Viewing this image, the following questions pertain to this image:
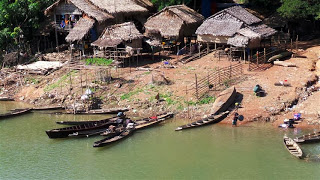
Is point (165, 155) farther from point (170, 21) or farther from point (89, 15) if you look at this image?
point (89, 15)

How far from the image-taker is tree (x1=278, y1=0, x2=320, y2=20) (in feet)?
114

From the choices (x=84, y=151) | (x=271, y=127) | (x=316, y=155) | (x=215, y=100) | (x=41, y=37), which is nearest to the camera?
(x=316, y=155)

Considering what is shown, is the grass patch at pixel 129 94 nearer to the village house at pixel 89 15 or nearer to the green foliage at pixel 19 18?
the village house at pixel 89 15

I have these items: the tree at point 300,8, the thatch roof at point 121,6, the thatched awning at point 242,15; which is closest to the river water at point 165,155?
the thatched awning at point 242,15

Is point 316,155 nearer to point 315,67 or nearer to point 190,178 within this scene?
point 190,178

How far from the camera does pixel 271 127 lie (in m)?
25.7

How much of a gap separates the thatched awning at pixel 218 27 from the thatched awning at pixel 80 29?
8.07 meters

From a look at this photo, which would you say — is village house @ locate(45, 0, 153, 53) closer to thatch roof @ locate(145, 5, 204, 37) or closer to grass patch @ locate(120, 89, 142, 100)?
thatch roof @ locate(145, 5, 204, 37)

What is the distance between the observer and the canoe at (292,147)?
2190cm

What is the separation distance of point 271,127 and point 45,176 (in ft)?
38.5

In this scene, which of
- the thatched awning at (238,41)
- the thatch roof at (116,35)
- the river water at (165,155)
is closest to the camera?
the river water at (165,155)

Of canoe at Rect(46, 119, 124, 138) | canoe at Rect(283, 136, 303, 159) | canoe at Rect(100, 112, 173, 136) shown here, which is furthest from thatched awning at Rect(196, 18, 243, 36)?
canoe at Rect(283, 136, 303, 159)

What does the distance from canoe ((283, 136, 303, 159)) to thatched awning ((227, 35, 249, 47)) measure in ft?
32.7

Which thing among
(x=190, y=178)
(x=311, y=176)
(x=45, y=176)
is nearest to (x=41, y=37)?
(x=45, y=176)
